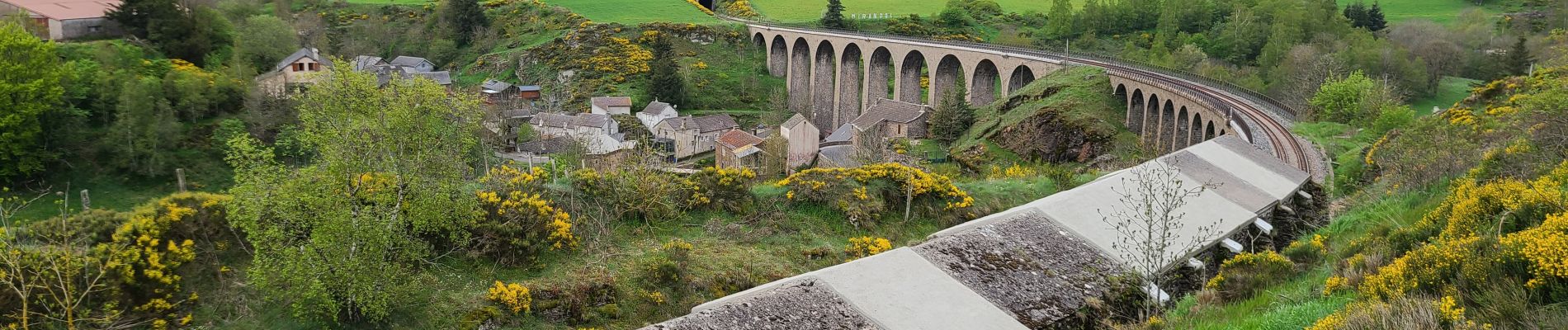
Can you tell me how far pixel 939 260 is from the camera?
12.3 m

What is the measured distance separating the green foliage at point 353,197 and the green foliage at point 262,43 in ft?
120

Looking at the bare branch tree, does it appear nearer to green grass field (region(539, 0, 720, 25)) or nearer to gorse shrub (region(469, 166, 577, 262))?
gorse shrub (region(469, 166, 577, 262))

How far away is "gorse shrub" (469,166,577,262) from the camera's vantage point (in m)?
13.5

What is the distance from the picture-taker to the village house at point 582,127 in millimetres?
55219

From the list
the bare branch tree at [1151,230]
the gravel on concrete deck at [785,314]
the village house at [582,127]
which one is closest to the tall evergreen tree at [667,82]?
the village house at [582,127]

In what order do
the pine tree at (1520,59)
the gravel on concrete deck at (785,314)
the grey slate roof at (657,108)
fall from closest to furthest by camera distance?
the gravel on concrete deck at (785,314), the pine tree at (1520,59), the grey slate roof at (657,108)

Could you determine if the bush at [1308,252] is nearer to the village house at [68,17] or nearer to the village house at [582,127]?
the village house at [582,127]

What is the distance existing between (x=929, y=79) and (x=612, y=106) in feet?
81.2

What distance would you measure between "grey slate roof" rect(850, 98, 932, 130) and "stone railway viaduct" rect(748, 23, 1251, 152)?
2528mm

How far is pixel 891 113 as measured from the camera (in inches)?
2053

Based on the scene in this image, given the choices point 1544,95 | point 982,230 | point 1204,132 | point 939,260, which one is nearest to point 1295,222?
point 1544,95

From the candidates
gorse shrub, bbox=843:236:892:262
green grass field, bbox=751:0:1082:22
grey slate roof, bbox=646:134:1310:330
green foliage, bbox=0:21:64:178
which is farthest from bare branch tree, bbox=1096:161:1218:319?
green grass field, bbox=751:0:1082:22

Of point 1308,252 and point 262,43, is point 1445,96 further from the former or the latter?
point 262,43

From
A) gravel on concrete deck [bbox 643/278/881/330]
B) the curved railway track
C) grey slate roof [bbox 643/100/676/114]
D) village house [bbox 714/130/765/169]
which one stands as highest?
the curved railway track
